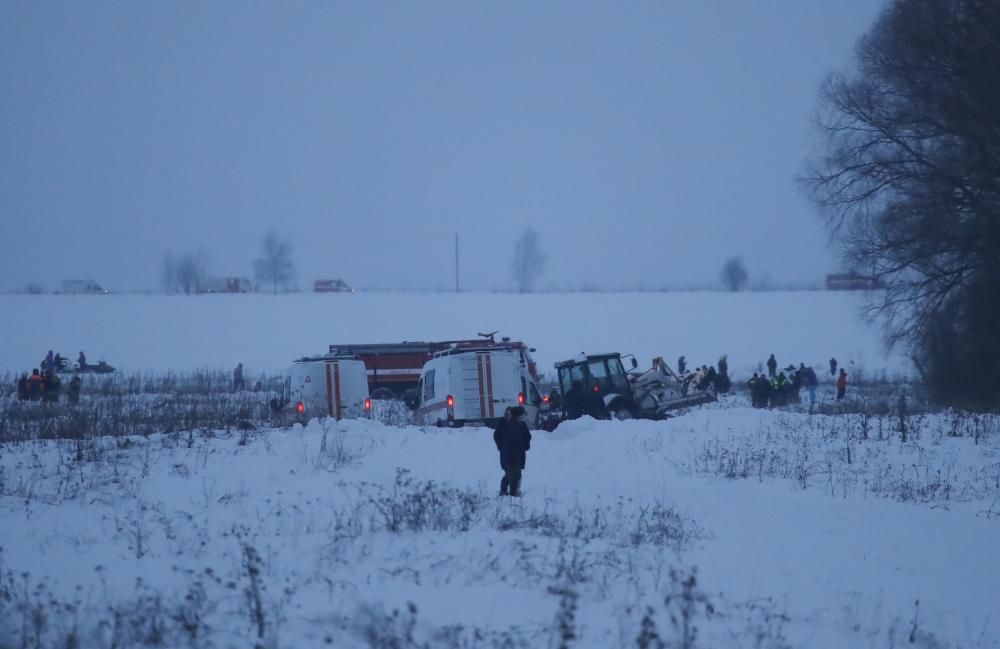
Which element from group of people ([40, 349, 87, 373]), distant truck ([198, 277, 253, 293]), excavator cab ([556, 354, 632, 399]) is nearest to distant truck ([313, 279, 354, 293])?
distant truck ([198, 277, 253, 293])

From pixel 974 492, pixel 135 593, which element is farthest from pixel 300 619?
pixel 974 492

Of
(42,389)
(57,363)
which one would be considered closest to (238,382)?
(42,389)

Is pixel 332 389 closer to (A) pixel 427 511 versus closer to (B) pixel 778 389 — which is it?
(A) pixel 427 511

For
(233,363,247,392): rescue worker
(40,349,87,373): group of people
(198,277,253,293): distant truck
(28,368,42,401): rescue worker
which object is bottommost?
(233,363,247,392): rescue worker

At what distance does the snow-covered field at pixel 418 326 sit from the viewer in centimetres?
5459

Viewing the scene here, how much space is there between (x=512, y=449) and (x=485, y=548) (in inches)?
140

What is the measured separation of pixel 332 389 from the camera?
23969mm

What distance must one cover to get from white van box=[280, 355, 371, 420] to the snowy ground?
7.58 metres

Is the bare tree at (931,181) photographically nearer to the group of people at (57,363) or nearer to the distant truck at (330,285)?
the group of people at (57,363)

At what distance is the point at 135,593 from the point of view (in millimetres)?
6645

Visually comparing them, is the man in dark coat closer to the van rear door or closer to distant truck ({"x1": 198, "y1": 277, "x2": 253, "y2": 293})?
the van rear door

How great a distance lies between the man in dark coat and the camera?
11.9 meters

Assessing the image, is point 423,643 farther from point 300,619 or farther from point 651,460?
point 651,460

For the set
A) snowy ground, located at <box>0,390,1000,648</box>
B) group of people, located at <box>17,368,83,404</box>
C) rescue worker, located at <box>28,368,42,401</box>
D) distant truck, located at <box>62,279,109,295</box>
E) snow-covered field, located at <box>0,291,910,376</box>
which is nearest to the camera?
Result: snowy ground, located at <box>0,390,1000,648</box>
